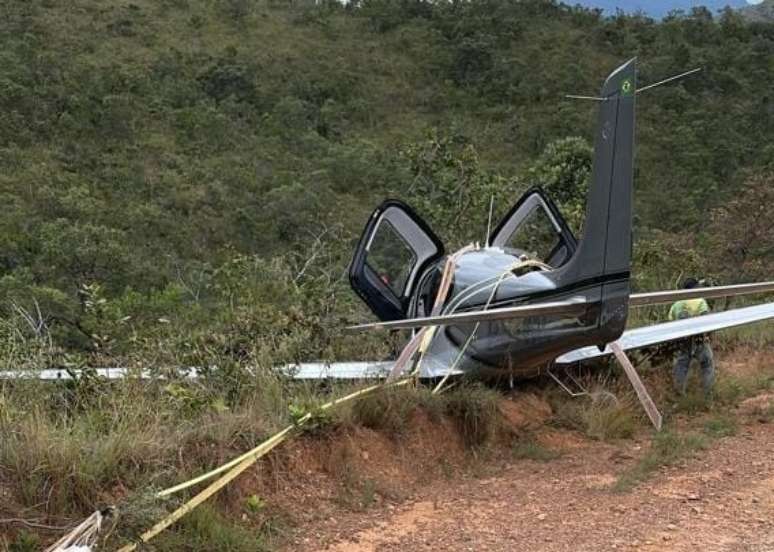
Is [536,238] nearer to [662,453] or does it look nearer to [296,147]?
[662,453]

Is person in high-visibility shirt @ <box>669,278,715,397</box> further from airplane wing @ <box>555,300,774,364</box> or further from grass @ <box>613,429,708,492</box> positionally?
grass @ <box>613,429,708,492</box>

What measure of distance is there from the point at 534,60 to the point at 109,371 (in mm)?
53961

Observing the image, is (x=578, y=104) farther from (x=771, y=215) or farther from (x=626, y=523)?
(x=626, y=523)

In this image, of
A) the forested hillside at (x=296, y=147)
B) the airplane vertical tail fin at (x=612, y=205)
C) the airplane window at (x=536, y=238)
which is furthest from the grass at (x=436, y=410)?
the airplane window at (x=536, y=238)

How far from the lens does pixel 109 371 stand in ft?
19.9

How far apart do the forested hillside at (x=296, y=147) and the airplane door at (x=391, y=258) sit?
602 mm

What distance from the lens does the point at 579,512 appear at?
16.5ft

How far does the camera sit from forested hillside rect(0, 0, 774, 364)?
12797mm

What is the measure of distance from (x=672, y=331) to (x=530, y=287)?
8.57ft

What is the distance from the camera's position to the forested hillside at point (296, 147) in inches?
504

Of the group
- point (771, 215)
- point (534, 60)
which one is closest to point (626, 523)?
point (771, 215)

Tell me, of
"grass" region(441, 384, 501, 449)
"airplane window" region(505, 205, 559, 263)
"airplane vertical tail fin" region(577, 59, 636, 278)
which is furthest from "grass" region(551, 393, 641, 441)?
"airplane window" region(505, 205, 559, 263)

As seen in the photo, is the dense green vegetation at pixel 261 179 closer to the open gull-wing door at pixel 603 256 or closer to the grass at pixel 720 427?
the grass at pixel 720 427

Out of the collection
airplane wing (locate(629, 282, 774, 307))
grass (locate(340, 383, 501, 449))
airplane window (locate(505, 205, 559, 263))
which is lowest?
grass (locate(340, 383, 501, 449))
